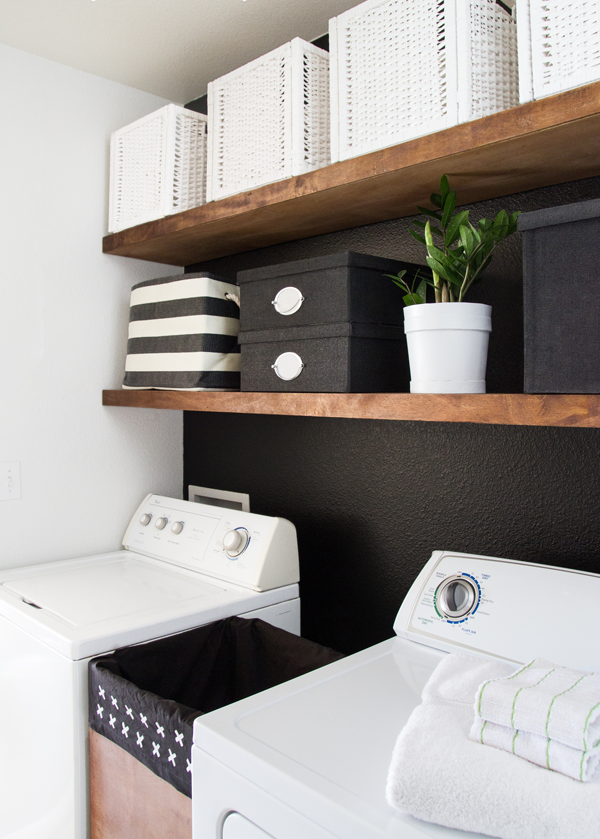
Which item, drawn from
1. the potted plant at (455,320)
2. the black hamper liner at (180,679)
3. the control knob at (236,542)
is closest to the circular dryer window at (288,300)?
the potted plant at (455,320)

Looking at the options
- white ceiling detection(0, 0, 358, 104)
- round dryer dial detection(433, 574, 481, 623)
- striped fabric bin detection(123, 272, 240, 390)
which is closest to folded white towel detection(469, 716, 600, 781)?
round dryer dial detection(433, 574, 481, 623)

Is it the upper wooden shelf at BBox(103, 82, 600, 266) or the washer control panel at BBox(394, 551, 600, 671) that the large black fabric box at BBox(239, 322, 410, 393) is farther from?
the washer control panel at BBox(394, 551, 600, 671)

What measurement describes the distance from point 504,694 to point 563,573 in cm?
42

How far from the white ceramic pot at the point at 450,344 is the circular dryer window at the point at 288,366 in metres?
0.31

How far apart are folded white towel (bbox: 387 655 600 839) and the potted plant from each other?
59 centimetres

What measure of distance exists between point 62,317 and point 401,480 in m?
1.08

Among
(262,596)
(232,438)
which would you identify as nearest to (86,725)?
(262,596)

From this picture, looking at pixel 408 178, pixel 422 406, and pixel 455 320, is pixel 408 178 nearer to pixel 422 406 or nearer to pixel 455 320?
pixel 455 320

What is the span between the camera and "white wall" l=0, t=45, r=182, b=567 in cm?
178

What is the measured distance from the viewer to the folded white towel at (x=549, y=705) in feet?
2.48

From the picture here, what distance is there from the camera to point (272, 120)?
1.42 meters

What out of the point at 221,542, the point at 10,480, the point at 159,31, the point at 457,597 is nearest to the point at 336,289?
the point at 457,597

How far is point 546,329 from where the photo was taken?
1.00 meters

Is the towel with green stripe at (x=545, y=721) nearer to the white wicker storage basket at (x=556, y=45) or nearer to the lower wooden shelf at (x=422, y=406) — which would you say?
the lower wooden shelf at (x=422, y=406)
